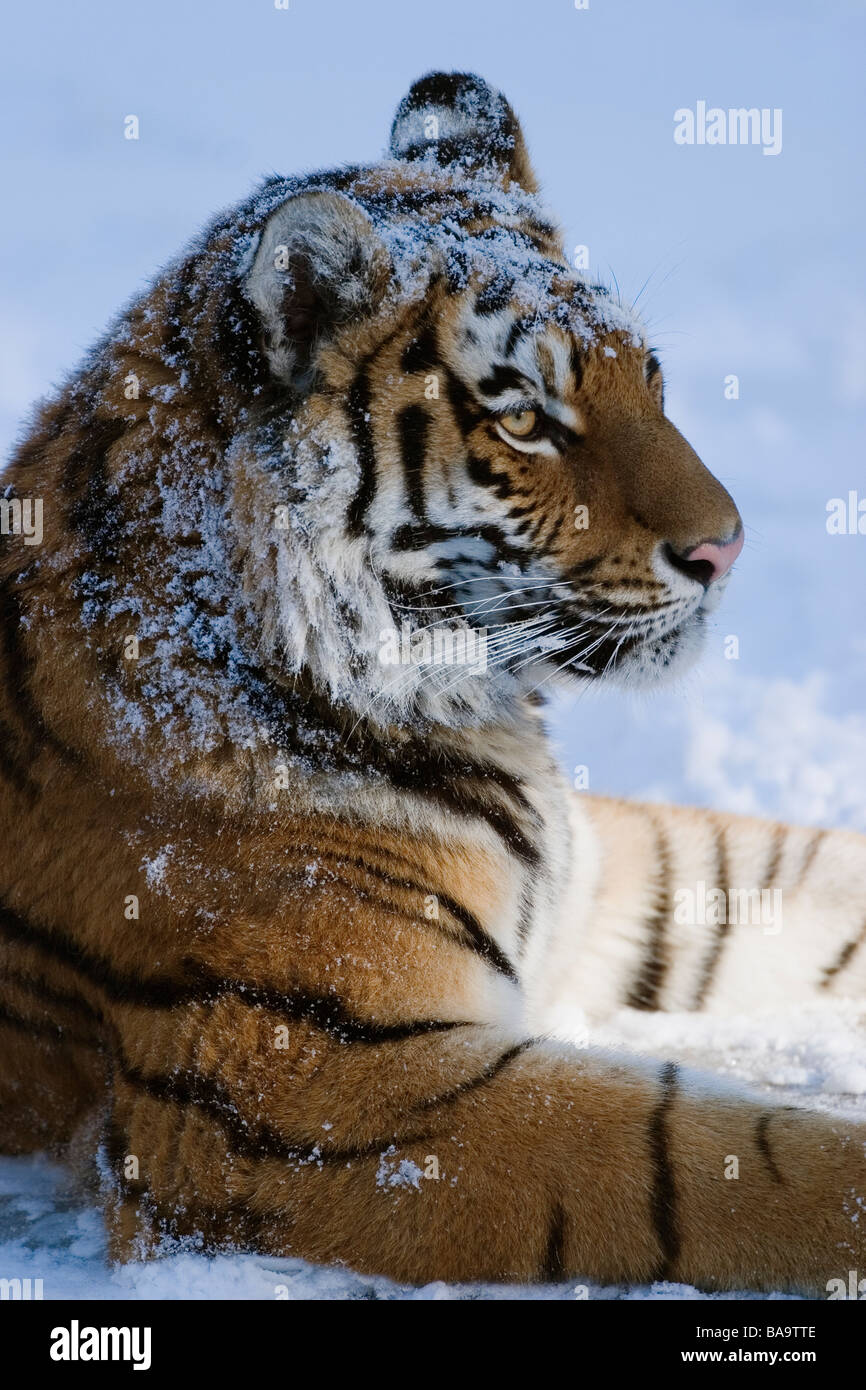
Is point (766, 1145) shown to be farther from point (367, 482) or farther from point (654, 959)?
point (654, 959)

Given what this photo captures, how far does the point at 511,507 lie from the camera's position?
6.61ft

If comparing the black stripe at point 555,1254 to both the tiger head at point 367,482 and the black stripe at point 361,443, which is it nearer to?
the tiger head at point 367,482

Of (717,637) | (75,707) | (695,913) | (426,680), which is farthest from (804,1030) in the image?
(75,707)

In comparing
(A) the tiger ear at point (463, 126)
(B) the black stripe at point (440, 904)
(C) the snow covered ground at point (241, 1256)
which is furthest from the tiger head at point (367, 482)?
(C) the snow covered ground at point (241, 1256)

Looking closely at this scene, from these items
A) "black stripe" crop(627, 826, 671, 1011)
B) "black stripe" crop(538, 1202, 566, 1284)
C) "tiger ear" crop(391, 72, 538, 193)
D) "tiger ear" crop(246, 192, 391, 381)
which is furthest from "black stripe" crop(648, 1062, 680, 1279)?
"tiger ear" crop(391, 72, 538, 193)

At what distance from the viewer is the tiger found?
1719 millimetres

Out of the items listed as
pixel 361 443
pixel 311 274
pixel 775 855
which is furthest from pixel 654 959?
pixel 311 274

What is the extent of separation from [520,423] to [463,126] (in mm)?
783

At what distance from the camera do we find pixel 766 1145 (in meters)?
1.75

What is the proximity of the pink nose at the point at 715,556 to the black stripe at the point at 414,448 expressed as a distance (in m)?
0.41

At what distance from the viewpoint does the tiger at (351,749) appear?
1.72 m

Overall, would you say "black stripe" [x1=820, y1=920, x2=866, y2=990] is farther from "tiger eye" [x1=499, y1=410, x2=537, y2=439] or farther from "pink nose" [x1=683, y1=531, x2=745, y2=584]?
"tiger eye" [x1=499, y1=410, x2=537, y2=439]
